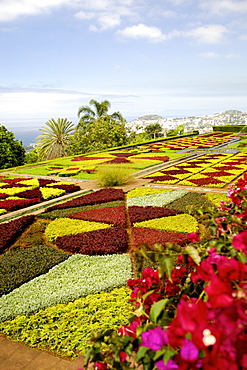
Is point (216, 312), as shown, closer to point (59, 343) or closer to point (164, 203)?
point (59, 343)

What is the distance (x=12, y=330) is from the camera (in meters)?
3.16

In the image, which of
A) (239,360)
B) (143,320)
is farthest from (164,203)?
(239,360)

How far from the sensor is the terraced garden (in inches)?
126

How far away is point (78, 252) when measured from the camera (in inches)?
202

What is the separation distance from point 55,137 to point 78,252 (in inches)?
1240

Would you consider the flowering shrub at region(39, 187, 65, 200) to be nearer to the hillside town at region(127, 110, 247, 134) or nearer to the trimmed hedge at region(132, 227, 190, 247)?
the trimmed hedge at region(132, 227, 190, 247)

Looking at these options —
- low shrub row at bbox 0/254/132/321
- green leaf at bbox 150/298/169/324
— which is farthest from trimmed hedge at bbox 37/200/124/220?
green leaf at bbox 150/298/169/324

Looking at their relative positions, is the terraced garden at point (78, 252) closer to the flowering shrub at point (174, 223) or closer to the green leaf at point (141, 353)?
the flowering shrub at point (174, 223)

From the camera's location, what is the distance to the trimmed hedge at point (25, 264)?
13.5 feet

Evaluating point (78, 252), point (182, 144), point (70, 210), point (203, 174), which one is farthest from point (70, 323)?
point (182, 144)

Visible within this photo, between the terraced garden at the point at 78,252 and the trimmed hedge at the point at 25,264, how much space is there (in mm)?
14

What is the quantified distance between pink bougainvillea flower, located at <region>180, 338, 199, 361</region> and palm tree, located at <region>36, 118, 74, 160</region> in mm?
33147

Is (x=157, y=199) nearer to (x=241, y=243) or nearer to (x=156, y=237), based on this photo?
(x=156, y=237)

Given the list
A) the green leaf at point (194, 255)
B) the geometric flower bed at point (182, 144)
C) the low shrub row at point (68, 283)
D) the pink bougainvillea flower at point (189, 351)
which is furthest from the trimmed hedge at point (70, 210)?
the geometric flower bed at point (182, 144)
